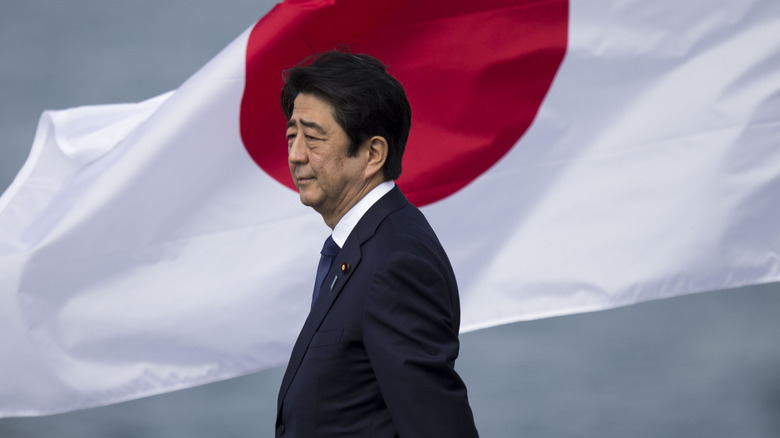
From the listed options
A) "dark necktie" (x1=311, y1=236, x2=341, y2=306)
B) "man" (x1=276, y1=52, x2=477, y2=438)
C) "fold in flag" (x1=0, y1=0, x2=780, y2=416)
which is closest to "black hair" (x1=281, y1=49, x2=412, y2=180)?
"man" (x1=276, y1=52, x2=477, y2=438)

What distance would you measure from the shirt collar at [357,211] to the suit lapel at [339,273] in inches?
0.5

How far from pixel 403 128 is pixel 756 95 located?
0.96 meters

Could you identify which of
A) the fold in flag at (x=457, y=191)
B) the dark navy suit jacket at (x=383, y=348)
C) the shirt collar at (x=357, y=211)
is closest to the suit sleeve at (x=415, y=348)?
the dark navy suit jacket at (x=383, y=348)

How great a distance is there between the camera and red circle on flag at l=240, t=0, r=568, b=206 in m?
2.13

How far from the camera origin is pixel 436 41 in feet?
7.07

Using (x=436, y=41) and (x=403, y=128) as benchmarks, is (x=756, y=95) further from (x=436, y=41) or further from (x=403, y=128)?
(x=403, y=128)

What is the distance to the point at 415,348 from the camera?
1.18 metres

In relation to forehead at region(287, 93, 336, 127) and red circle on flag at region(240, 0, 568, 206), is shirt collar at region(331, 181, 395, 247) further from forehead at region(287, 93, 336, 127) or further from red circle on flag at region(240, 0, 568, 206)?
red circle on flag at region(240, 0, 568, 206)

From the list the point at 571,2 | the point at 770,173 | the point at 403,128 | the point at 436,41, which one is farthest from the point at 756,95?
the point at 403,128

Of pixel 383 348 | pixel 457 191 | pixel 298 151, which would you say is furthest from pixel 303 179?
pixel 457 191

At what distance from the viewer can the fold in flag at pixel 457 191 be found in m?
2.08

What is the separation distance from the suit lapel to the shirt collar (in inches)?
0.5

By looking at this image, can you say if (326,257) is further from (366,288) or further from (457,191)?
(457,191)

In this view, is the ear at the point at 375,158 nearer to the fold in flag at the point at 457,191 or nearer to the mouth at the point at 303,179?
the mouth at the point at 303,179
